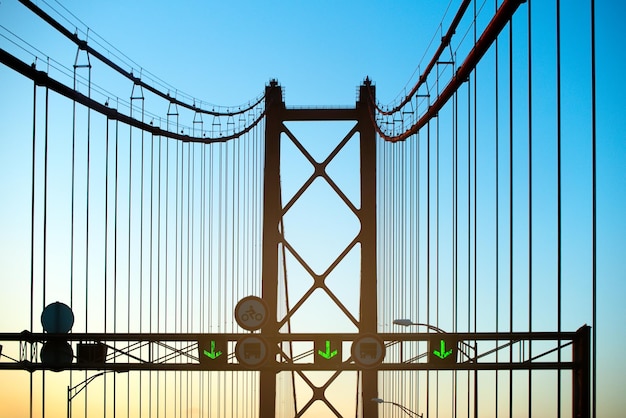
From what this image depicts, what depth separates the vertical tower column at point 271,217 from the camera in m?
34.5

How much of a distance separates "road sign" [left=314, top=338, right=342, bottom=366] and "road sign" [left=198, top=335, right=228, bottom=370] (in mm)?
1805

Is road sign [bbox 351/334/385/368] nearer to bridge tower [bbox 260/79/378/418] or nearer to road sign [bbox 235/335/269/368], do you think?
road sign [bbox 235/335/269/368]

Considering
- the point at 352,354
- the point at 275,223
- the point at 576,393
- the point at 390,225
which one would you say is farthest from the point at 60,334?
the point at 390,225

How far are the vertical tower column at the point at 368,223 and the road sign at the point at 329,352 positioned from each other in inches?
558

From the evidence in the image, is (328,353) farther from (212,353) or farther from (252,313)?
(252,313)

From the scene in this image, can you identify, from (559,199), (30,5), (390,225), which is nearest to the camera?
(559,199)

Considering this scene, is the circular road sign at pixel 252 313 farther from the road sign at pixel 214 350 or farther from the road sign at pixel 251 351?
the road sign at pixel 214 350

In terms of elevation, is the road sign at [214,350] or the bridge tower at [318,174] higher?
the bridge tower at [318,174]

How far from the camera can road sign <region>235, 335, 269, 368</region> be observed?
1969 cm

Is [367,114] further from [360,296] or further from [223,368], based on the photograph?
[223,368]

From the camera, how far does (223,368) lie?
65.7 feet

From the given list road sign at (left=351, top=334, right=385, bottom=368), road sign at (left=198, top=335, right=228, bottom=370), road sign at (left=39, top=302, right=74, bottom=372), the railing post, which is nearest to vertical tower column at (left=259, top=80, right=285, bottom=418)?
road sign at (left=198, top=335, right=228, bottom=370)

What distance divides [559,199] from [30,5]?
32.4 feet

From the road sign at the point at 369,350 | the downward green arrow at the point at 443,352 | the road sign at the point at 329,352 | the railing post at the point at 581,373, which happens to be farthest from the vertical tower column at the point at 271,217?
the railing post at the point at 581,373
